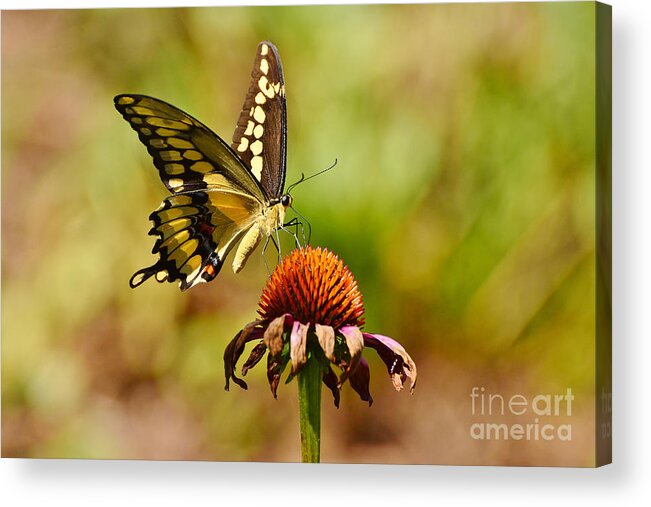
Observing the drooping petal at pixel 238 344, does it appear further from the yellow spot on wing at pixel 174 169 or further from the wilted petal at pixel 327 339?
the yellow spot on wing at pixel 174 169

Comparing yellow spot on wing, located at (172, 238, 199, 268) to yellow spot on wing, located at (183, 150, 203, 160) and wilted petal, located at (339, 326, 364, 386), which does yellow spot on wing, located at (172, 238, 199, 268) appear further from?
wilted petal, located at (339, 326, 364, 386)

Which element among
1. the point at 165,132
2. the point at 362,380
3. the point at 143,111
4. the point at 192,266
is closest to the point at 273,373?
the point at 362,380

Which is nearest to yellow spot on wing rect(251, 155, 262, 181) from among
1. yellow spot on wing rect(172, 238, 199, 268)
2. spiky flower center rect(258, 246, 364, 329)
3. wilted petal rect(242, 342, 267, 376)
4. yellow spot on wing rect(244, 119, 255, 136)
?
yellow spot on wing rect(244, 119, 255, 136)

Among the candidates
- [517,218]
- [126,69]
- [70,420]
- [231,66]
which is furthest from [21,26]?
[517,218]

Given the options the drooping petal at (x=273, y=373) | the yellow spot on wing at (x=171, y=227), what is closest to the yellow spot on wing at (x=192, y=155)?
the yellow spot on wing at (x=171, y=227)

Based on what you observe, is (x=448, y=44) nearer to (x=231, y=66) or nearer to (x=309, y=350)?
(x=231, y=66)

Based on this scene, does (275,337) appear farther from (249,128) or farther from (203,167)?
(249,128)
